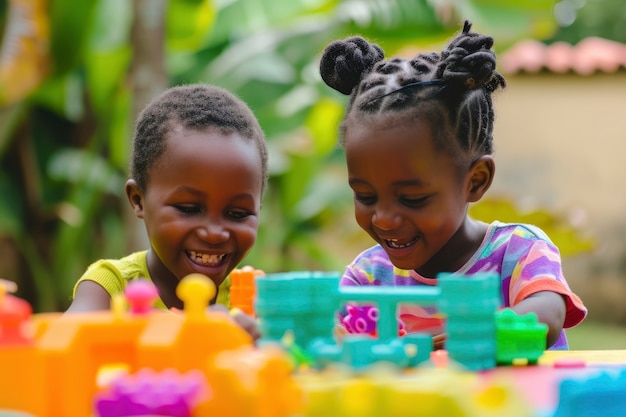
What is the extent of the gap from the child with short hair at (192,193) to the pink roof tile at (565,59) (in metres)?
7.88

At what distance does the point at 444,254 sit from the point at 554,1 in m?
5.59

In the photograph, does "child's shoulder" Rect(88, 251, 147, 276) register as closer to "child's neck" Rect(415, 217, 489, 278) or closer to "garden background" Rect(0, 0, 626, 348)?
"child's neck" Rect(415, 217, 489, 278)

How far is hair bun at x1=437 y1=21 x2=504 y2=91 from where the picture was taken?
242cm

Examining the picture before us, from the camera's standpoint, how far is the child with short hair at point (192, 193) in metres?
2.53

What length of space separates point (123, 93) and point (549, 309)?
606 cm

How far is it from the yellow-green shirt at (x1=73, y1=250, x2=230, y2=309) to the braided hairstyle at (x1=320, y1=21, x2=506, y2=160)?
0.59 metres

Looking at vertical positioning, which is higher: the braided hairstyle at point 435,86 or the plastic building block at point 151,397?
the braided hairstyle at point 435,86

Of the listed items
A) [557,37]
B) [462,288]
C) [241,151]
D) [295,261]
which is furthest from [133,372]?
[557,37]

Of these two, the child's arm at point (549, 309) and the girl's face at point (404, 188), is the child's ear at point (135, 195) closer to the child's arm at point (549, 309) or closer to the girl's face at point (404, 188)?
the girl's face at point (404, 188)

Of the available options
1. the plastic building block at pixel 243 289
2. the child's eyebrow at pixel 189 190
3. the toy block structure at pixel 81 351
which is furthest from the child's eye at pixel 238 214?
the toy block structure at pixel 81 351

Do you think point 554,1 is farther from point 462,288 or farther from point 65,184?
point 462,288

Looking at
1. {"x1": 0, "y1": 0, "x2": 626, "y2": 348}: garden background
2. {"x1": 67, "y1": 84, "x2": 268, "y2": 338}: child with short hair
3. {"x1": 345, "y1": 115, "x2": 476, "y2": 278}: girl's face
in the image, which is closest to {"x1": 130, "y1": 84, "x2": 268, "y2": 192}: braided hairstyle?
{"x1": 67, "y1": 84, "x2": 268, "y2": 338}: child with short hair

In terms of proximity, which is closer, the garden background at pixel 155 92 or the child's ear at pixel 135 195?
the child's ear at pixel 135 195

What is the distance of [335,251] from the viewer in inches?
409
